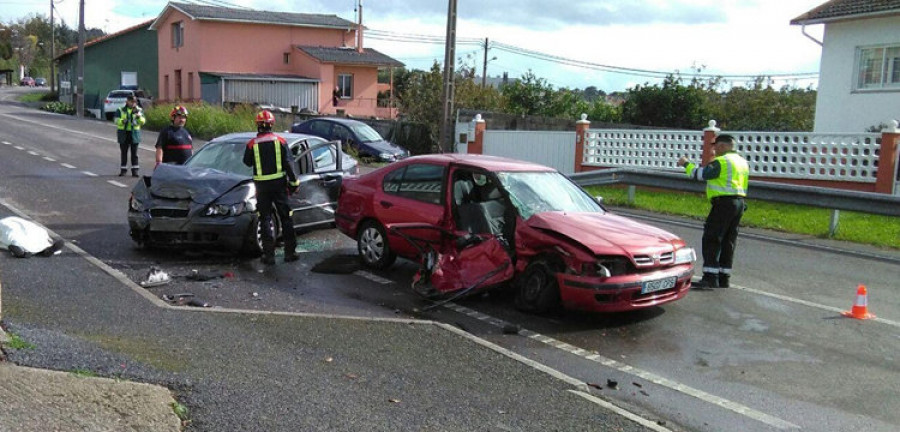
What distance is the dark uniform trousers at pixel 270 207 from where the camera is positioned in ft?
28.5

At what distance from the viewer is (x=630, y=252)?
6.48 m

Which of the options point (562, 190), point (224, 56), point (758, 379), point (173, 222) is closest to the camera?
point (758, 379)

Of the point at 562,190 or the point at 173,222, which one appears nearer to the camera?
the point at 562,190

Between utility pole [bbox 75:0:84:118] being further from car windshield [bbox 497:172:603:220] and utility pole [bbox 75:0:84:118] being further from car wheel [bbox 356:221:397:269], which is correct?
car windshield [bbox 497:172:603:220]

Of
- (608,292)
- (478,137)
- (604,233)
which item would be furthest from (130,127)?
(608,292)

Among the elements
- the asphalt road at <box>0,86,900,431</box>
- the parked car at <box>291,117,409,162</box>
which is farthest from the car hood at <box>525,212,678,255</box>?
the parked car at <box>291,117,409,162</box>

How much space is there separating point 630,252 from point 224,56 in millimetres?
41578

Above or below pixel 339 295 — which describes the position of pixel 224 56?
above

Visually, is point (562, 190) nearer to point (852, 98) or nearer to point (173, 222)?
point (173, 222)

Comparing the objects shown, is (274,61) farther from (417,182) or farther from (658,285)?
(658,285)

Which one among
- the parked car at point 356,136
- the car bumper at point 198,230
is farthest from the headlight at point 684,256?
the parked car at point 356,136

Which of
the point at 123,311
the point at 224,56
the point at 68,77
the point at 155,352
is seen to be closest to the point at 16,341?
the point at 155,352

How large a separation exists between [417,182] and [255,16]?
39.8m

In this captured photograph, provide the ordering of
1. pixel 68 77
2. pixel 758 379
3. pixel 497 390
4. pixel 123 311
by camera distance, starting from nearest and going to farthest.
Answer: pixel 497 390 < pixel 758 379 < pixel 123 311 < pixel 68 77
